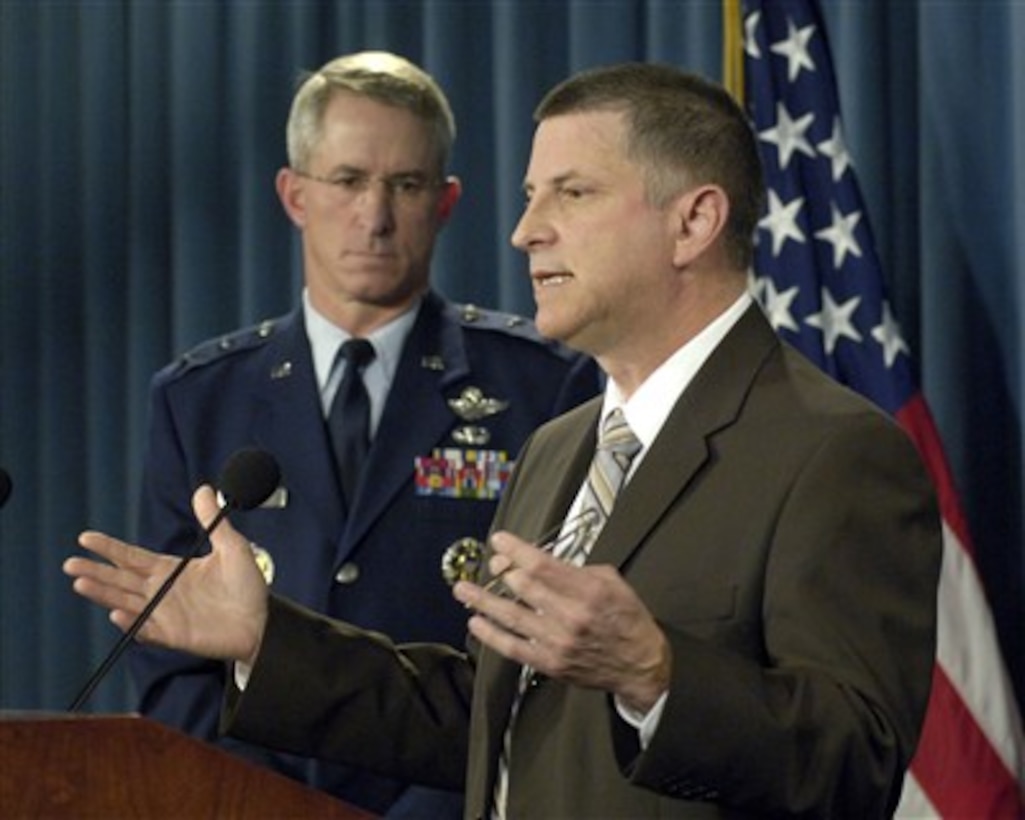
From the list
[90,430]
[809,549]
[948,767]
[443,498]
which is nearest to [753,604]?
[809,549]

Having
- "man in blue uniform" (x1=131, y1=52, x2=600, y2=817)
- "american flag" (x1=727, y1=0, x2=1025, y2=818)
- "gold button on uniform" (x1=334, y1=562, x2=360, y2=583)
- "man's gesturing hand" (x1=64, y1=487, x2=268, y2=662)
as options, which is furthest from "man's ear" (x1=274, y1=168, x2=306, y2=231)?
"man's gesturing hand" (x1=64, y1=487, x2=268, y2=662)

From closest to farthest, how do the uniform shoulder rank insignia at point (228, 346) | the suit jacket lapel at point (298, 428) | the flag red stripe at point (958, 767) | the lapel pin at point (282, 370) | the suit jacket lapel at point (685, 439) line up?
the suit jacket lapel at point (685, 439), the suit jacket lapel at point (298, 428), the lapel pin at point (282, 370), the uniform shoulder rank insignia at point (228, 346), the flag red stripe at point (958, 767)

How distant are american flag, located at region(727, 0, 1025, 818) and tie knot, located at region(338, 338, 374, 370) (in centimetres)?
82

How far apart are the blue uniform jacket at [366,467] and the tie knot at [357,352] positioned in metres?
0.05

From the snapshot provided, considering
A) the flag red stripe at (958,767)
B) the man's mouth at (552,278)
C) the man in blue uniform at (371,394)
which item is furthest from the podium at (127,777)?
the flag red stripe at (958,767)

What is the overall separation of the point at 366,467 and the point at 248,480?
101 centimetres

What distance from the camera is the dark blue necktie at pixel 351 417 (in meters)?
3.55

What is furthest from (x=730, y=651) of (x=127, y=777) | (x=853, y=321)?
(x=853, y=321)

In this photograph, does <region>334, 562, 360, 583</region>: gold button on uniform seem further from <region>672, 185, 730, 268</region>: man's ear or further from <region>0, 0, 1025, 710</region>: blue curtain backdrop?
<region>0, 0, 1025, 710</region>: blue curtain backdrop

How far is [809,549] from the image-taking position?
2.27 m

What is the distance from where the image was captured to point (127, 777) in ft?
6.86

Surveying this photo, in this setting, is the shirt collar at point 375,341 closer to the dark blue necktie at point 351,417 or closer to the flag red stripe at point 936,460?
the dark blue necktie at point 351,417

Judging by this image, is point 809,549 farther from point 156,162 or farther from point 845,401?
point 156,162

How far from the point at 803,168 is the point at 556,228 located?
163 cm
